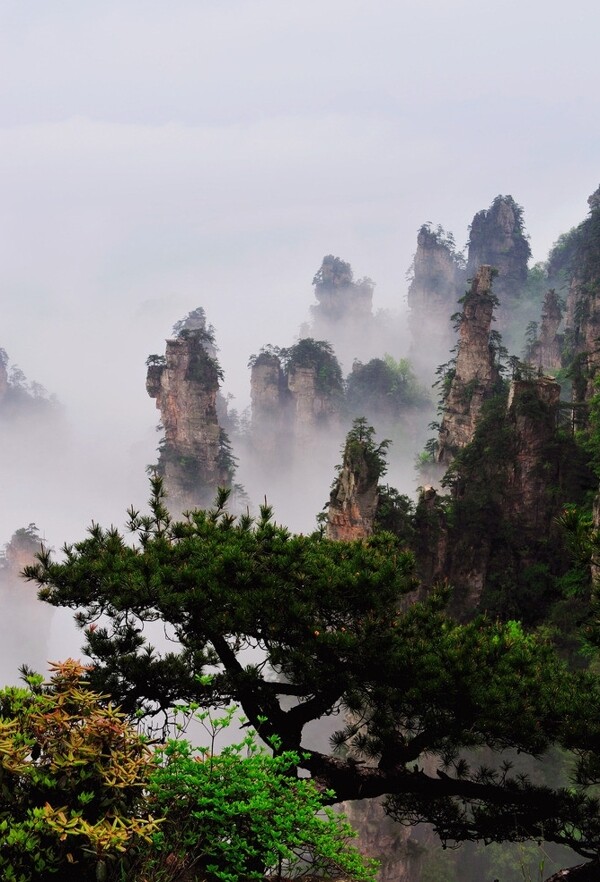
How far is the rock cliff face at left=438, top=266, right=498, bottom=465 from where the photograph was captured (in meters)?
36.5

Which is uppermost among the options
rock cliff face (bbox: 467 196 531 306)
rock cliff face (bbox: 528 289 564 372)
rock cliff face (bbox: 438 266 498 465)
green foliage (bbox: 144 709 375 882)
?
rock cliff face (bbox: 467 196 531 306)

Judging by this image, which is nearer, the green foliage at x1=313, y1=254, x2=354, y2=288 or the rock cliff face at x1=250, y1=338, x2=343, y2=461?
the rock cliff face at x1=250, y1=338, x2=343, y2=461

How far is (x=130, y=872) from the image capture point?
179 inches

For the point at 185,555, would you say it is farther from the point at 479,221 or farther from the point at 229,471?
the point at 479,221

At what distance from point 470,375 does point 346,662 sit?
106 ft

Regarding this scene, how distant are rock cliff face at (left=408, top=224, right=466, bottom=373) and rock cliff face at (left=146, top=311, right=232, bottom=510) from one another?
4031 centimetres

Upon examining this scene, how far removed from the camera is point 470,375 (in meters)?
37.8

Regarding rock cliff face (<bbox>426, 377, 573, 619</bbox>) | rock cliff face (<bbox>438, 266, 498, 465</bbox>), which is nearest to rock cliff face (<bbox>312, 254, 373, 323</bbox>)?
rock cliff face (<bbox>438, 266, 498, 465</bbox>)

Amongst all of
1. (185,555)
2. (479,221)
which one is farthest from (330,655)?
(479,221)

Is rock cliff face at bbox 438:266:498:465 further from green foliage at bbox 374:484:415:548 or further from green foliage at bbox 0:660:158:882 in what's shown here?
green foliage at bbox 0:660:158:882

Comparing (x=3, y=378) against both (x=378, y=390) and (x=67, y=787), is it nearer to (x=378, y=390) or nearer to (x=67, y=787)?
(x=378, y=390)

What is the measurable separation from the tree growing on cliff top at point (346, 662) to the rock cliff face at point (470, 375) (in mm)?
29273

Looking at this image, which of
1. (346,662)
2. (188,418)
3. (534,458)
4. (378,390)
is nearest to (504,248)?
(378,390)

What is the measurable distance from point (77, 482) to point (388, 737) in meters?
109
